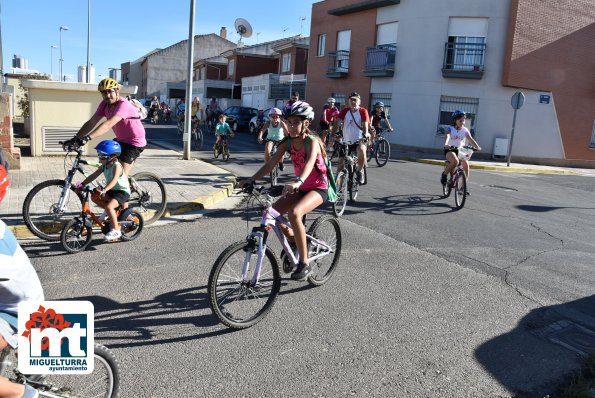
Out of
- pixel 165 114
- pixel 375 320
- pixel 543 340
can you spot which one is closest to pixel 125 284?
pixel 375 320

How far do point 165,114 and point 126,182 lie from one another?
1358 inches

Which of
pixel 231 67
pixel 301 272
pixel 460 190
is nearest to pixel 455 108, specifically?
pixel 460 190

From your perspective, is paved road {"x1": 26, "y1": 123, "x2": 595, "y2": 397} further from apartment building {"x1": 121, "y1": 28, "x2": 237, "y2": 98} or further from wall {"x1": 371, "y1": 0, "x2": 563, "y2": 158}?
apartment building {"x1": 121, "y1": 28, "x2": 237, "y2": 98}

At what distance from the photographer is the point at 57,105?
12.4 m

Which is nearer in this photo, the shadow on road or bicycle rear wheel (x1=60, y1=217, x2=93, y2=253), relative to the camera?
the shadow on road

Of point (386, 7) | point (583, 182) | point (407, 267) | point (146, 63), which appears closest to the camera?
point (407, 267)

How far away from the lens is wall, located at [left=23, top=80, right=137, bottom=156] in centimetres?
1215

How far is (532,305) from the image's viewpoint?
16.0 ft

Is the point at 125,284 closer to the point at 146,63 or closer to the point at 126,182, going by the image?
the point at 126,182

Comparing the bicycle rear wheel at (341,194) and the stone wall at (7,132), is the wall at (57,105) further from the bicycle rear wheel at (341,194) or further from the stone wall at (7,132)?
the bicycle rear wheel at (341,194)

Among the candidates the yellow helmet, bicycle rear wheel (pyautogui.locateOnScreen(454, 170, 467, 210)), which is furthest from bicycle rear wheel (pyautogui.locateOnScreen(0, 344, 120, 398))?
bicycle rear wheel (pyautogui.locateOnScreen(454, 170, 467, 210))

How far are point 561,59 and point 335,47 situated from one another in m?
11.9

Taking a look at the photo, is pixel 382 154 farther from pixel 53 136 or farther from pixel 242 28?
pixel 242 28

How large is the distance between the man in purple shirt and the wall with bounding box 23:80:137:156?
22.4 ft
